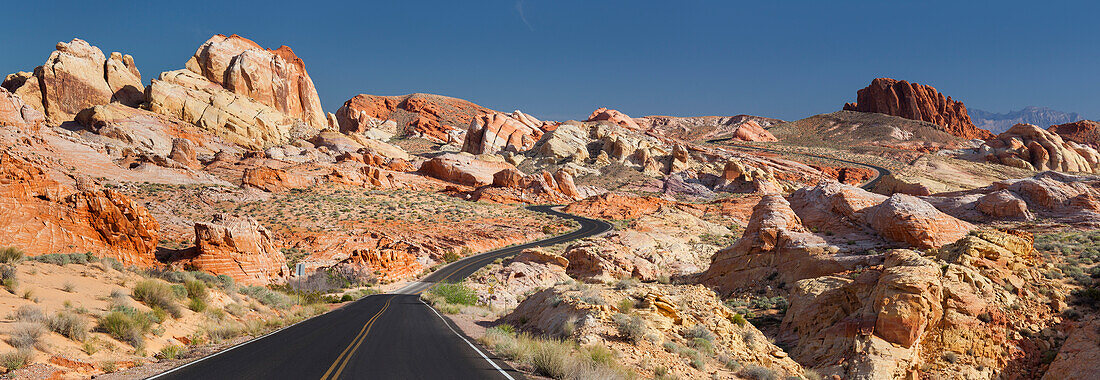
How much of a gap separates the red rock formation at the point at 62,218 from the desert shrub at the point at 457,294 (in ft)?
42.4

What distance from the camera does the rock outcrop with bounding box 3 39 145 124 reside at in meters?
62.7

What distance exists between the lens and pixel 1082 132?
117 m

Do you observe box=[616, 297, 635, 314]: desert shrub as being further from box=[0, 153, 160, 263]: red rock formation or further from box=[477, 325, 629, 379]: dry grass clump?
box=[0, 153, 160, 263]: red rock formation

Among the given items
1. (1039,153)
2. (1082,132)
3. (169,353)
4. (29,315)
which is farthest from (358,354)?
(1082,132)

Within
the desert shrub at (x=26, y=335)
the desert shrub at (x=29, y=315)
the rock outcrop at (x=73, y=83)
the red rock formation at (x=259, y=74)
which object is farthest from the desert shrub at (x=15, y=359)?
the red rock formation at (x=259, y=74)

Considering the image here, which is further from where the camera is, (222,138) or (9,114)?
(222,138)

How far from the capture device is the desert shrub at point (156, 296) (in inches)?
528

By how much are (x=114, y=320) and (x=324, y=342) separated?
4293 millimetres

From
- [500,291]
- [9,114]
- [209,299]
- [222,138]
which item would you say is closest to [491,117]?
[222,138]

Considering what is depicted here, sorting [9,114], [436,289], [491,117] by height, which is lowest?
[436,289]

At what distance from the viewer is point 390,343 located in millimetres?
12617

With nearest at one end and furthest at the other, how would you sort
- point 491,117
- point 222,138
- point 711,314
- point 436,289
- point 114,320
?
point 114,320
point 711,314
point 436,289
point 222,138
point 491,117

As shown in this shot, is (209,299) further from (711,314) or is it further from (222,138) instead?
(222,138)

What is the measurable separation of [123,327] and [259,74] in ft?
291
